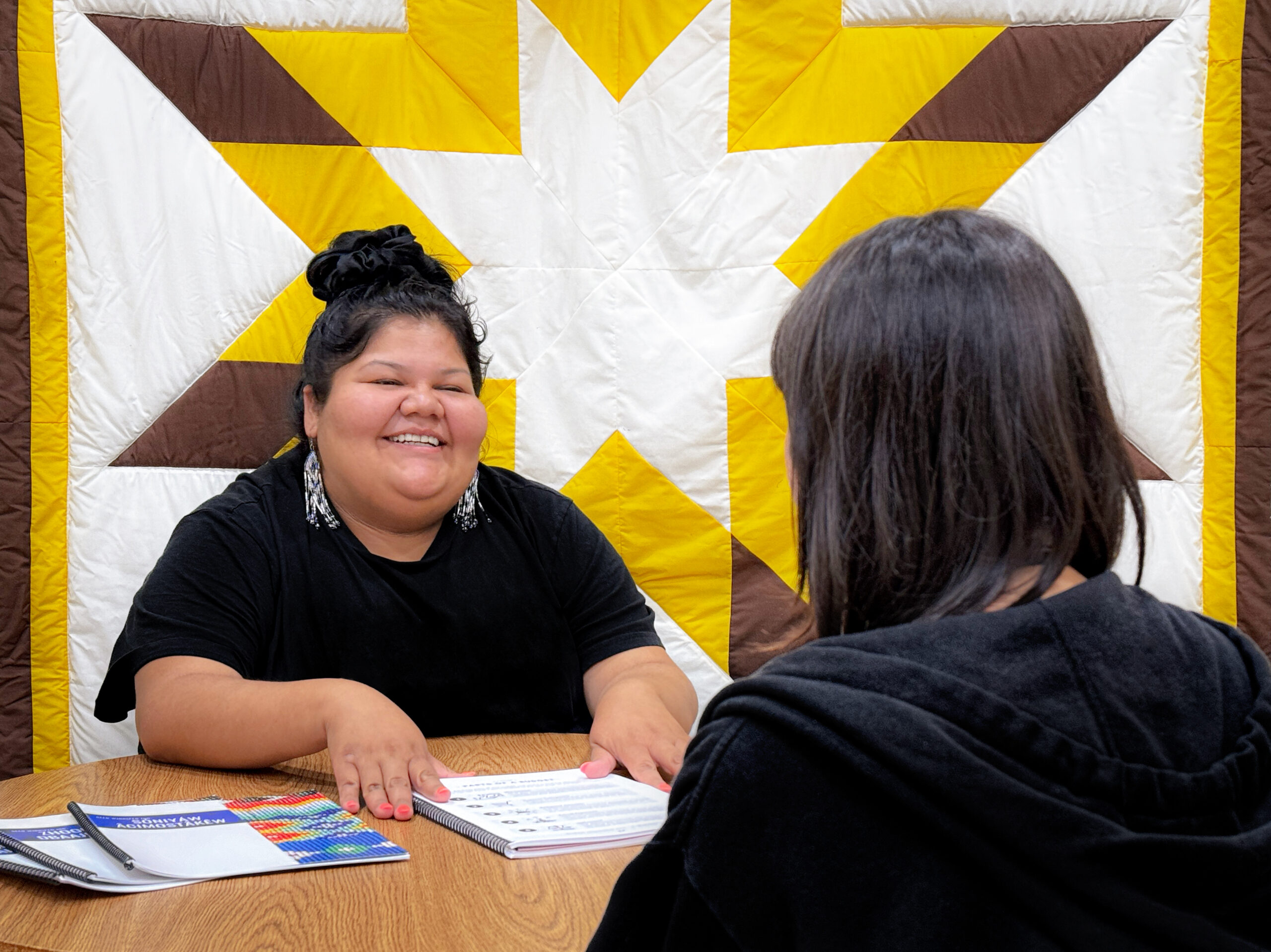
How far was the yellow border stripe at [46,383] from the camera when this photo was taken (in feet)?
6.63

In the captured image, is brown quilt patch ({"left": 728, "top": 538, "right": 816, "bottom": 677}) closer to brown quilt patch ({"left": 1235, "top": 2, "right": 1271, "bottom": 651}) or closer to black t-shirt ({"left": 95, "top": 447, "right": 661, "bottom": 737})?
black t-shirt ({"left": 95, "top": 447, "right": 661, "bottom": 737})

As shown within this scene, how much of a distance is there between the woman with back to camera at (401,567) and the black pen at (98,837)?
0.41 m

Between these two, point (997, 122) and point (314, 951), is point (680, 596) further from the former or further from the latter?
point (314, 951)

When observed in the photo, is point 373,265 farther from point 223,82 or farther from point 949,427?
point 949,427

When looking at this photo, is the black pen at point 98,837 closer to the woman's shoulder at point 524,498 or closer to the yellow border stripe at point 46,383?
the woman's shoulder at point 524,498

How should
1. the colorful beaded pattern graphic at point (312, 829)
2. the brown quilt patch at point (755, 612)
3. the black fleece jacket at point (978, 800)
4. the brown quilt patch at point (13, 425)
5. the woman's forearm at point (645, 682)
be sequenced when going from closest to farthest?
1. the black fleece jacket at point (978, 800)
2. the colorful beaded pattern graphic at point (312, 829)
3. the woman's forearm at point (645, 682)
4. the brown quilt patch at point (13, 425)
5. the brown quilt patch at point (755, 612)

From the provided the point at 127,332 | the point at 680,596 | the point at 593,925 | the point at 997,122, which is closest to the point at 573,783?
the point at 593,925

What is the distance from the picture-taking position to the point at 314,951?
0.81m

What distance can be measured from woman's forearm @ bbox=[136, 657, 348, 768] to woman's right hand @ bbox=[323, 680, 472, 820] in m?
0.03

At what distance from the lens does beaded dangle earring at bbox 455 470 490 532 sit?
1767 millimetres

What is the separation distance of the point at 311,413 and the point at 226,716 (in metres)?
0.61

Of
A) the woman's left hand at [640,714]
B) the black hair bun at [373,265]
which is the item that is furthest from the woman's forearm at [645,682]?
the black hair bun at [373,265]

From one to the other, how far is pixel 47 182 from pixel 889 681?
1910 mm

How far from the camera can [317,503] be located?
5.56 ft
